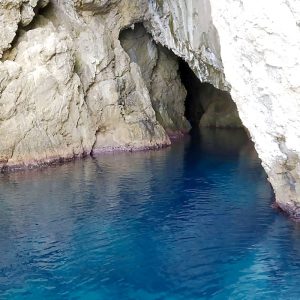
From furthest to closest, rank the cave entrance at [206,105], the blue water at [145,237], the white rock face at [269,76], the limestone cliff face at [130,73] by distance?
1. the cave entrance at [206,105]
2. the limestone cliff face at [130,73]
3. the white rock face at [269,76]
4. the blue water at [145,237]

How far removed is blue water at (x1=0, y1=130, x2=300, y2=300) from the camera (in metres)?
13.4

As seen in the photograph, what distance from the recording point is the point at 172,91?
45.8 meters

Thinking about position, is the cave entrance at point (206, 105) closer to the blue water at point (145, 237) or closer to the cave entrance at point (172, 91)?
the cave entrance at point (172, 91)

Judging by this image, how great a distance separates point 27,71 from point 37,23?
4439 mm

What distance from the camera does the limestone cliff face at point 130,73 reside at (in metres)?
15.9

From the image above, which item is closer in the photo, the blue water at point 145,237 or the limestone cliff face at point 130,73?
the blue water at point 145,237

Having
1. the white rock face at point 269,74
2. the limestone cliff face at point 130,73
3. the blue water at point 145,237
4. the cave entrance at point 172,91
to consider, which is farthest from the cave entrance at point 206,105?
the white rock face at point 269,74

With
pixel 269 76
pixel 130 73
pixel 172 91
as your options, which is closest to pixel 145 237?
pixel 269 76

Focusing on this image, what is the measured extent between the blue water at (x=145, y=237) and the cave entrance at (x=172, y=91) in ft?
53.3

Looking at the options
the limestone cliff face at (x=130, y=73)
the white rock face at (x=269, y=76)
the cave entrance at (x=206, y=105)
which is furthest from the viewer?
the cave entrance at (x=206, y=105)

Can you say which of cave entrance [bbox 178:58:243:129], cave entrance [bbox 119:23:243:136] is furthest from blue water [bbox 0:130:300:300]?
cave entrance [bbox 178:58:243:129]

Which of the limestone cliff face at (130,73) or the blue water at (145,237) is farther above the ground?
the limestone cliff face at (130,73)

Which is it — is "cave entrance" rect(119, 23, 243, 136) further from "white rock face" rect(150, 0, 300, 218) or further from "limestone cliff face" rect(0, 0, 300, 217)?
"white rock face" rect(150, 0, 300, 218)

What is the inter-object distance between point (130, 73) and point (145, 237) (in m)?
22.5
